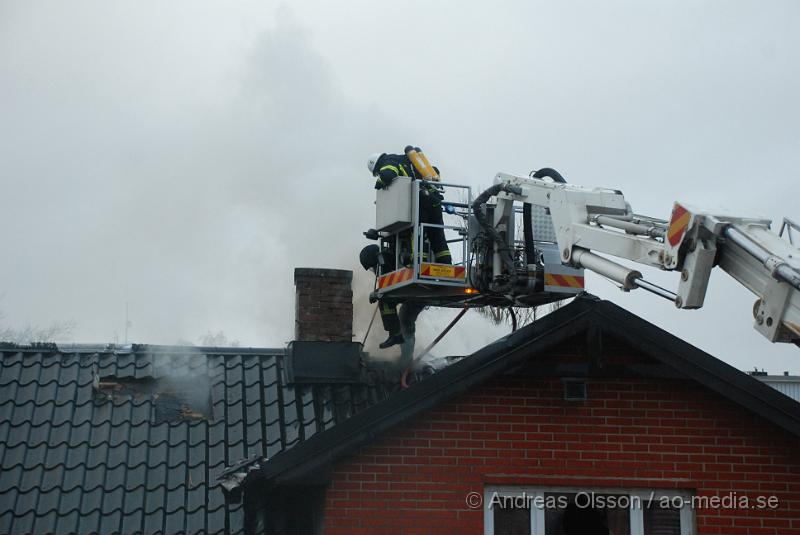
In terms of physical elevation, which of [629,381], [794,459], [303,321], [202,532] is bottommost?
[202,532]

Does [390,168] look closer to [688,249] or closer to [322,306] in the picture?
[322,306]

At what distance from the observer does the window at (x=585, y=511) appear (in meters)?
8.39

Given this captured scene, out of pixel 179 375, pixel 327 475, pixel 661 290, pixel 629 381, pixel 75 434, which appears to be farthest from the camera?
pixel 179 375

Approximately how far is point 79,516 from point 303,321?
302 cm

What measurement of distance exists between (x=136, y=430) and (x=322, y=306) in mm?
2307

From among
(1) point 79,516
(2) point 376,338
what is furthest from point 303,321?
(1) point 79,516

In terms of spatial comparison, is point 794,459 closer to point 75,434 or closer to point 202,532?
point 202,532

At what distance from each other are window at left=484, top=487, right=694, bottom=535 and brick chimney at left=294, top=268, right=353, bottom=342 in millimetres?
2968

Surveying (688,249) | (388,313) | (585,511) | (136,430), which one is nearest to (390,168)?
(388,313)

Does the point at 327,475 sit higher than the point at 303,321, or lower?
lower

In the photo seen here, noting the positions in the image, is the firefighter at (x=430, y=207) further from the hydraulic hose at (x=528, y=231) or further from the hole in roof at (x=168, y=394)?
the hole in roof at (x=168, y=394)

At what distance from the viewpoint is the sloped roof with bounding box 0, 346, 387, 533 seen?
8.88 m

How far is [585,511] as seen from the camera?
848 cm

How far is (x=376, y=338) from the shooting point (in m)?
12.8
